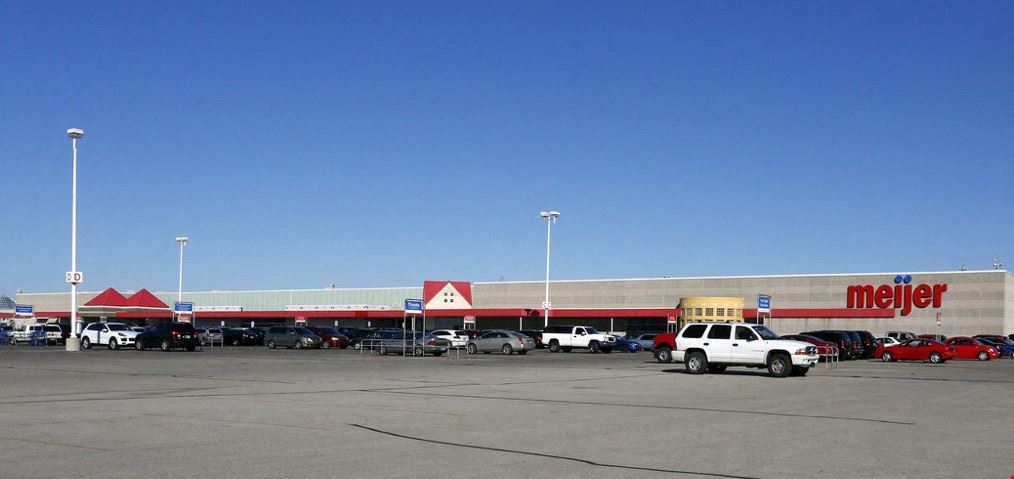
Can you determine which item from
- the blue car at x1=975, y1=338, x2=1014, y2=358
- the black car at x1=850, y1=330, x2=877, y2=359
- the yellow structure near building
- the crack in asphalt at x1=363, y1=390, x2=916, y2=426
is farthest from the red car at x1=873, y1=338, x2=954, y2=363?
the crack in asphalt at x1=363, y1=390, x2=916, y2=426

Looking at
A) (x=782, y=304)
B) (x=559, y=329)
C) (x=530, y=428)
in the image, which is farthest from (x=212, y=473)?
(x=782, y=304)

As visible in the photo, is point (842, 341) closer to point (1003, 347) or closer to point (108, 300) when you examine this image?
point (1003, 347)

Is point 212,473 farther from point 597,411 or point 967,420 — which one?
point 967,420

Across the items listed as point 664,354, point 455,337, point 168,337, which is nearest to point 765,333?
point 664,354

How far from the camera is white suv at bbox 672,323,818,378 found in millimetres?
31469

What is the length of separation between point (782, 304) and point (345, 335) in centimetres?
3606

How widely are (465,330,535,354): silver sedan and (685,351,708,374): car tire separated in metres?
22.0

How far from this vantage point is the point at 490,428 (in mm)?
14820

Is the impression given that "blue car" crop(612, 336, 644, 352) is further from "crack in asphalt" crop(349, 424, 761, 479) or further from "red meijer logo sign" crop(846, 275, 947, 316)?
"crack in asphalt" crop(349, 424, 761, 479)

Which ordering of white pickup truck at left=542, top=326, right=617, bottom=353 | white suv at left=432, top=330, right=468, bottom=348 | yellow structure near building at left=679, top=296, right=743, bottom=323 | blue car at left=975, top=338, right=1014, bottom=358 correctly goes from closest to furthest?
white suv at left=432, top=330, right=468, bottom=348
blue car at left=975, top=338, right=1014, bottom=358
white pickup truck at left=542, top=326, right=617, bottom=353
yellow structure near building at left=679, top=296, right=743, bottom=323

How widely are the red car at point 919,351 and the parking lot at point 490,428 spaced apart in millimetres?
21896

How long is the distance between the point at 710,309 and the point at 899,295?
22676mm

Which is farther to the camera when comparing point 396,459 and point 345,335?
point 345,335

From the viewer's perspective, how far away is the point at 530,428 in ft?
48.9
